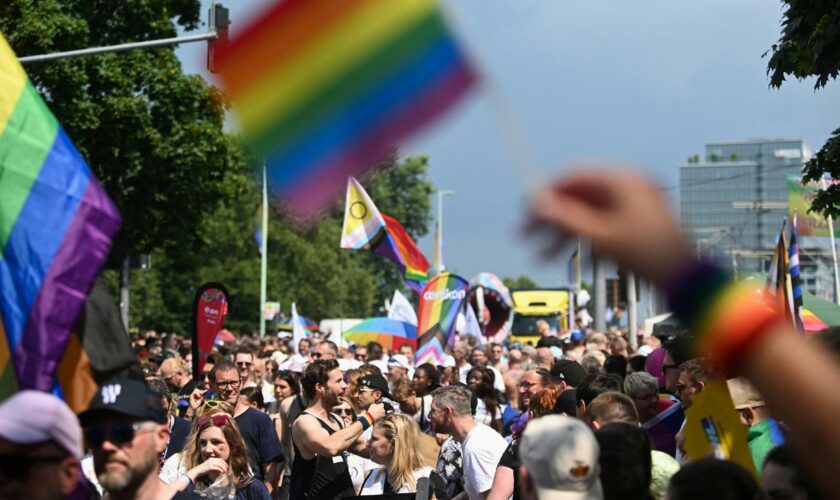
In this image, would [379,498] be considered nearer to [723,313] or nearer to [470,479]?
[470,479]

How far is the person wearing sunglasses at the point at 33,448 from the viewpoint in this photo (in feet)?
11.7

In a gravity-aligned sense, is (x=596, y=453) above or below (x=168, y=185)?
below

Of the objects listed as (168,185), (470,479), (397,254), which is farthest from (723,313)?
(168,185)

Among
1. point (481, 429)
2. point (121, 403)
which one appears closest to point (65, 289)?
point (121, 403)

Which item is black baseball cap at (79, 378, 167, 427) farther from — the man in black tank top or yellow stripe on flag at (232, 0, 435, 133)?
the man in black tank top

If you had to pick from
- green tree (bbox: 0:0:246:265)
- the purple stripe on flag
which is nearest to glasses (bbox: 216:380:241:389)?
the purple stripe on flag

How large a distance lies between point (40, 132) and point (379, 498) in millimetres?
3721

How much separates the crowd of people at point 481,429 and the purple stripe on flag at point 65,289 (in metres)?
0.22

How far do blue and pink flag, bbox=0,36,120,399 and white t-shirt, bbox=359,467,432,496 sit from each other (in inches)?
166

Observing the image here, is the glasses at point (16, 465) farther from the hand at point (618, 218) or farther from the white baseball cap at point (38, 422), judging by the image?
the hand at point (618, 218)

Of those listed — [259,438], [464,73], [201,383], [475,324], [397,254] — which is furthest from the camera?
[475,324]

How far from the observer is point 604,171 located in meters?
→ 2.05

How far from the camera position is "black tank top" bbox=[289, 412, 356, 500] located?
8.18 m

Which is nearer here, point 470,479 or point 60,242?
point 60,242
